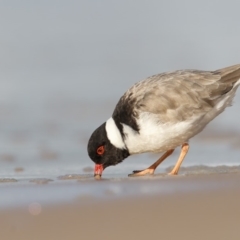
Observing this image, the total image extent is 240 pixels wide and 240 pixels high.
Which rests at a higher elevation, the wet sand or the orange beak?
the wet sand

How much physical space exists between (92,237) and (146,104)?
12.0ft

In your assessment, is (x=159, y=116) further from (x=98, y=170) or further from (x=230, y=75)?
(x=230, y=75)

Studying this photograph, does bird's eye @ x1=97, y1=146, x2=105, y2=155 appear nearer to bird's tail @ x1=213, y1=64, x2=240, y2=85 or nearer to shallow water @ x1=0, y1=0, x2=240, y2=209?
shallow water @ x1=0, y1=0, x2=240, y2=209

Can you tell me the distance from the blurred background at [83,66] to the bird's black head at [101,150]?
36 centimetres

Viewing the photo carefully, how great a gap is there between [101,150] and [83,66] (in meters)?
5.67

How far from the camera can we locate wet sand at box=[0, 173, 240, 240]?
19.4 feet

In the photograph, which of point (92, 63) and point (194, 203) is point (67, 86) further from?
point (194, 203)

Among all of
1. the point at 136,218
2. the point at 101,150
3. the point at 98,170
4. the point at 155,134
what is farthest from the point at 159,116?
the point at 136,218

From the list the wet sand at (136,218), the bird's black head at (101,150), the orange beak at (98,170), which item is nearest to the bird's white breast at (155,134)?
the bird's black head at (101,150)

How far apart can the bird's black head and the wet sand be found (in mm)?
2683

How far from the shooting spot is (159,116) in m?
9.33

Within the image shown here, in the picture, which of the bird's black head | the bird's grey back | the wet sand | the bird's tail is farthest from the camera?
the bird's tail

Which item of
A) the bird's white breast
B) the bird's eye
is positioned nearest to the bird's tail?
the bird's white breast

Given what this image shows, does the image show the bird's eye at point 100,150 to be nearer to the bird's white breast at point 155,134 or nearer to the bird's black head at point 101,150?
the bird's black head at point 101,150
